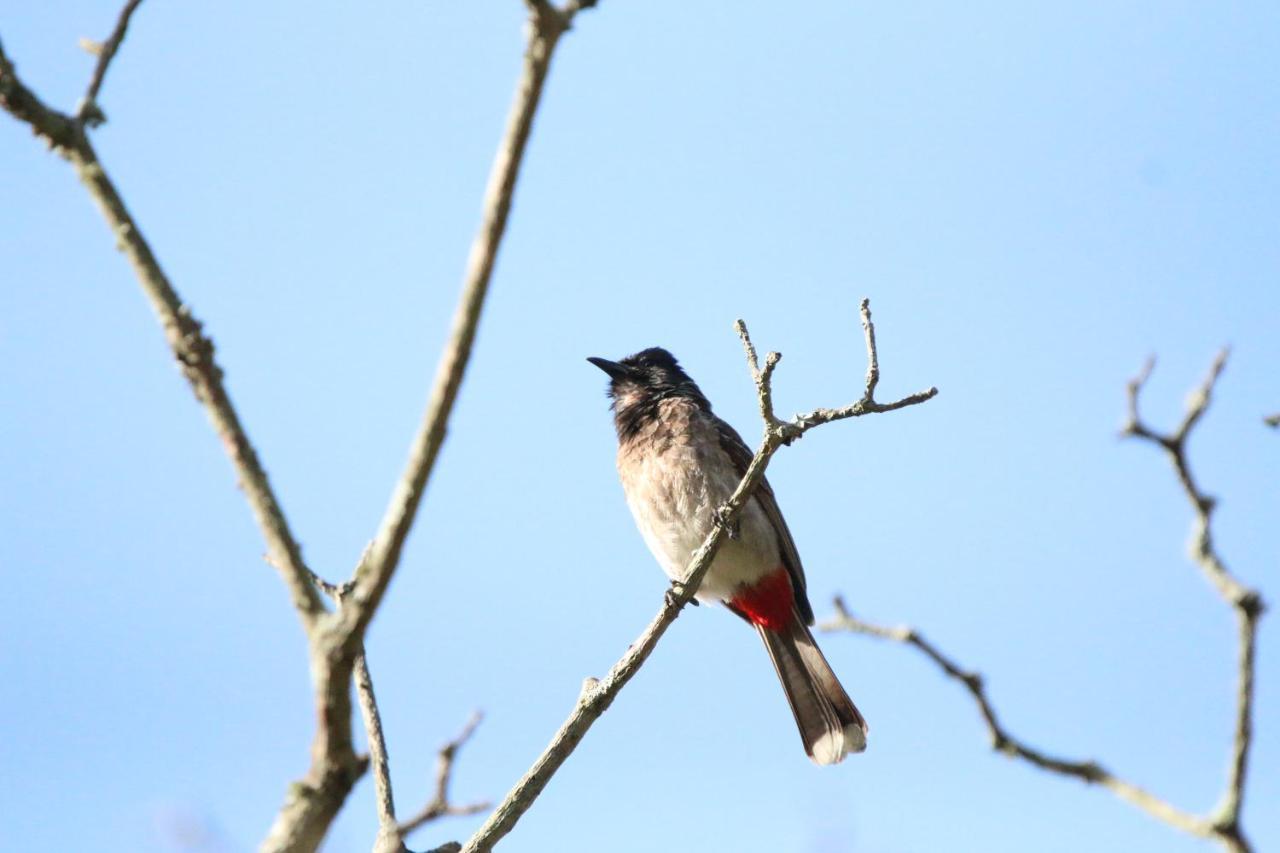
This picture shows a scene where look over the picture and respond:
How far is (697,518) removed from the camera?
22.9ft

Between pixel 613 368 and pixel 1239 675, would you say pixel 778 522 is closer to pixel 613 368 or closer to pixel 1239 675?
pixel 613 368

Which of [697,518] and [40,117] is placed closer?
[40,117]

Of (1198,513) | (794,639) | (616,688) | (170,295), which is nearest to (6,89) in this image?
(170,295)

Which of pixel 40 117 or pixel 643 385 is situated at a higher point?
pixel 643 385

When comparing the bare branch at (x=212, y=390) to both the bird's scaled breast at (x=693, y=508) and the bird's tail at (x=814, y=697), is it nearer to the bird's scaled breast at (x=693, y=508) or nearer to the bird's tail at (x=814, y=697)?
the bird's scaled breast at (x=693, y=508)

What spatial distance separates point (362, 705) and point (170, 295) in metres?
2.69

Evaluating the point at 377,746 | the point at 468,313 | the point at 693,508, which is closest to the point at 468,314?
the point at 468,313

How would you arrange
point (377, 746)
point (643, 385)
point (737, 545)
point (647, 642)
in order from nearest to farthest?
point (377, 746)
point (647, 642)
point (737, 545)
point (643, 385)

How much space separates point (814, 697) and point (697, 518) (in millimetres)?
1126

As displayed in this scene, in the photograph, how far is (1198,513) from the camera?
1633mm

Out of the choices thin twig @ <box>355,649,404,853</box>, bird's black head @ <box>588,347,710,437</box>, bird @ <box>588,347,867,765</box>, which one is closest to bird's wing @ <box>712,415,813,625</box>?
bird @ <box>588,347,867,765</box>

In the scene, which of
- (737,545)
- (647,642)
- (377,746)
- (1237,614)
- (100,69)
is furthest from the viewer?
(737,545)

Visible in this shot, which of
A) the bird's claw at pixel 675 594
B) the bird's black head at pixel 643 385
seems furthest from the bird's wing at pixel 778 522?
the bird's claw at pixel 675 594

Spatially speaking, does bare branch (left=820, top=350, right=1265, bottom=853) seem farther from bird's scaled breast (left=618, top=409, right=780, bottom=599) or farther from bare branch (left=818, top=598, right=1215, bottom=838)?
bird's scaled breast (left=618, top=409, right=780, bottom=599)
